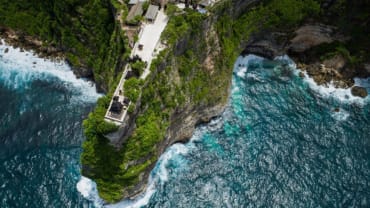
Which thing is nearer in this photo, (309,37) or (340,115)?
(340,115)

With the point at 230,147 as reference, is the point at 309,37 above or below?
→ above

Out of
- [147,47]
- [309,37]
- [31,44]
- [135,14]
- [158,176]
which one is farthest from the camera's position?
[31,44]

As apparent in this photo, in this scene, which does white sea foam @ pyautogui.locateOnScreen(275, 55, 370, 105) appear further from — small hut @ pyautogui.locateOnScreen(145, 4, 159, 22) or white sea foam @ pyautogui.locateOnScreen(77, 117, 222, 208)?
small hut @ pyautogui.locateOnScreen(145, 4, 159, 22)

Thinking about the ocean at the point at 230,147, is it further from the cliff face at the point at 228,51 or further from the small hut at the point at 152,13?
the small hut at the point at 152,13

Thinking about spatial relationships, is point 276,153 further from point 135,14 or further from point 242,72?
point 135,14

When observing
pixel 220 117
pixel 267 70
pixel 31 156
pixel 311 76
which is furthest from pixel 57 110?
pixel 311 76

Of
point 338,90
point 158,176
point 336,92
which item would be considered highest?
point 338,90

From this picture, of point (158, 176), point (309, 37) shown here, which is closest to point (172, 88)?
point (158, 176)

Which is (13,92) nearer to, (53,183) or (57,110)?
(57,110)
